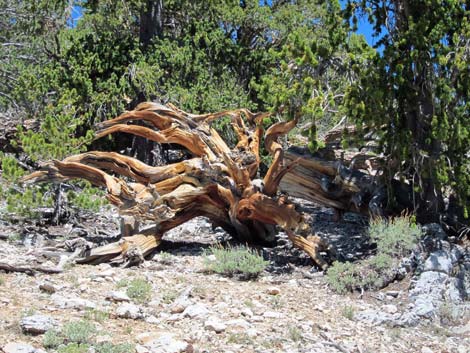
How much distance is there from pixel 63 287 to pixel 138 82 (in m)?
7.19

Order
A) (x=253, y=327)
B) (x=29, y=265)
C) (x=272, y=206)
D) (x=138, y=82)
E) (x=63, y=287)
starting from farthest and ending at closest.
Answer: (x=138, y=82) → (x=272, y=206) → (x=29, y=265) → (x=63, y=287) → (x=253, y=327)

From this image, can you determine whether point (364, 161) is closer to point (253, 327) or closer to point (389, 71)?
point (389, 71)

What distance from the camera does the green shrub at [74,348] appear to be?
5543 millimetres

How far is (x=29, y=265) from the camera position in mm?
8250

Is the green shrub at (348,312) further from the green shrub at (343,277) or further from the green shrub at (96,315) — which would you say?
the green shrub at (96,315)

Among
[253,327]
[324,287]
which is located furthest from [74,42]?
[253,327]

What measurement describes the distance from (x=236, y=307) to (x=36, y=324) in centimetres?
221

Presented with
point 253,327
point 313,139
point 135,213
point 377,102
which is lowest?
point 253,327

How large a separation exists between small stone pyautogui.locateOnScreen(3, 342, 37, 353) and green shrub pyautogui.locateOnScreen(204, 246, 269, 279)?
3.49 metres

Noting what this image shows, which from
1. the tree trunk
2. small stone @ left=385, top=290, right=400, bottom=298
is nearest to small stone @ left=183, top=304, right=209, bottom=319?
small stone @ left=385, top=290, right=400, bottom=298

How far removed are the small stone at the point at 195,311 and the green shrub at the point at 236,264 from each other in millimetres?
1629

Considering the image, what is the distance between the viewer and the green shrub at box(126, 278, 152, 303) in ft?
24.2

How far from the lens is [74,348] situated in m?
5.57

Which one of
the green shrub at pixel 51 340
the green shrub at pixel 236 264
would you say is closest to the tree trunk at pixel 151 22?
the green shrub at pixel 236 264
